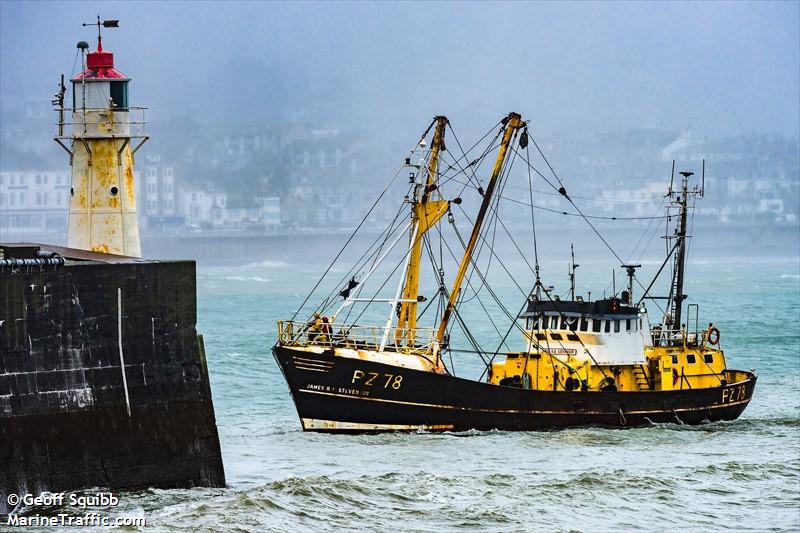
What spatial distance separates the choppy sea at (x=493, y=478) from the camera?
22453 millimetres

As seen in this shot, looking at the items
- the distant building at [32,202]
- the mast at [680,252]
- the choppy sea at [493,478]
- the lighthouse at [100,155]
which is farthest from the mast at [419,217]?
the distant building at [32,202]

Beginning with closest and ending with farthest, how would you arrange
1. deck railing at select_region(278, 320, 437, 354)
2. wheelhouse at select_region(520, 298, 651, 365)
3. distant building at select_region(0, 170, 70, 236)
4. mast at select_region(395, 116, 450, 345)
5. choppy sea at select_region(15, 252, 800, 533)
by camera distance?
choppy sea at select_region(15, 252, 800, 533) → deck railing at select_region(278, 320, 437, 354) → mast at select_region(395, 116, 450, 345) → wheelhouse at select_region(520, 298, 651, 365) → distant building at select_region(0, 170, 70, 236)

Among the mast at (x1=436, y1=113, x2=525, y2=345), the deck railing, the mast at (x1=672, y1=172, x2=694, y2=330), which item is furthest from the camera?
the mast at (x1=672, y1=172, x2=694, y2=330)

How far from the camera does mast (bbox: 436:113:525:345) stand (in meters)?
34.6

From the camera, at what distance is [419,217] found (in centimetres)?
3616

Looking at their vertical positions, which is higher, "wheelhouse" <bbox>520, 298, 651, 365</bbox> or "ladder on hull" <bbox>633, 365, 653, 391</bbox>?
"wheelhouse" <bbox>520, 298, 651, 365</bbox>

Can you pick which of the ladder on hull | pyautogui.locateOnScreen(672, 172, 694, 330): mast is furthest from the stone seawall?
pyautogui.locateOnScreen(672, 172, 694, 330): mast

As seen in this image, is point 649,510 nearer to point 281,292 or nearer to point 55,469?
point 55,469

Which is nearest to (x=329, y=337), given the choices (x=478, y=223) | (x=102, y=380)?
(x=478, y=223)

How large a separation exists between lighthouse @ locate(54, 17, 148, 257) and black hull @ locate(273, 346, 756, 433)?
18.6ft

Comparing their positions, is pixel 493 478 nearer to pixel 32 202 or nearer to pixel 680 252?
pixel 680 252

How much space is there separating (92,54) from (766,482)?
15594mm

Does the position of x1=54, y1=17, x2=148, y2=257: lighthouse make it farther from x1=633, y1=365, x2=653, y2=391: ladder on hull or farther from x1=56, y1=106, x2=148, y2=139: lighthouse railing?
x1=633, y1=365, x2=653, y2=391: ladder on hull

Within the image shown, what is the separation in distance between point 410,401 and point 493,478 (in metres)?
6.12
